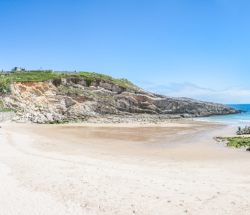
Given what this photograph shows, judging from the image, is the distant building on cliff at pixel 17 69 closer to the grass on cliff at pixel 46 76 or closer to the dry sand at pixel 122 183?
the grass on cliff at pixel 46 76

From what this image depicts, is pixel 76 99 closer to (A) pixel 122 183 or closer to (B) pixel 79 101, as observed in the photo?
(B) pixel 79 101

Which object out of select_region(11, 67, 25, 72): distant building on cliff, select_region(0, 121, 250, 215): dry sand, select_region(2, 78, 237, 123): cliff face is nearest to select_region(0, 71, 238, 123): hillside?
select_region(2, 78, 237, 123): cliff face

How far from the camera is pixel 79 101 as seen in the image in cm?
5950

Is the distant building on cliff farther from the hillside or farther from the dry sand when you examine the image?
the dry sand

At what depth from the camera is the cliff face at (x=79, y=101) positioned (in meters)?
53.5

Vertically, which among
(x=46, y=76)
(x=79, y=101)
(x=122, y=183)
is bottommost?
(x=122, y=183)

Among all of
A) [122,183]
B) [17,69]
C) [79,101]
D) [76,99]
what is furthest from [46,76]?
[122,183]

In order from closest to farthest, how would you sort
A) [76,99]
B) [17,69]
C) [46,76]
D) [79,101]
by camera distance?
[76,99] → [79,101] → [46,76] → [17,69]

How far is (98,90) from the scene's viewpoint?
209 feet

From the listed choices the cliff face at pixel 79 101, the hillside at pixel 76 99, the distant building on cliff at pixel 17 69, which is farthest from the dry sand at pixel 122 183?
the distant building on cliff at pixel 17 69

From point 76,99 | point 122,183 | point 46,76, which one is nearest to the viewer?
point 122,183

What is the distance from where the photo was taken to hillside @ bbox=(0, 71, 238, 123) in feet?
176

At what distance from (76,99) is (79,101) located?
0.62 meters

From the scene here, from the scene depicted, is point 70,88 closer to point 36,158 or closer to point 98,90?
point 98,90
